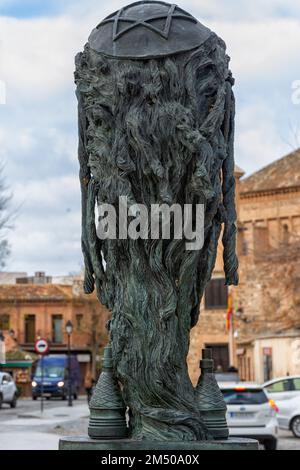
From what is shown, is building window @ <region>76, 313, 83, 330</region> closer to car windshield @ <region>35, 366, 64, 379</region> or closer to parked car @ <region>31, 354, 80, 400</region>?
parked car @ <region>31, 354, 80, 400</region>

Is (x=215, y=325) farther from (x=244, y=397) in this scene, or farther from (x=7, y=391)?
(x=244, y=397)

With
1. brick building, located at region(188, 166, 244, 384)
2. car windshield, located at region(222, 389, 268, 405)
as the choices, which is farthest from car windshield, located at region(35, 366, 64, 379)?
car windshield, located at region(222, 389, 268, 405)

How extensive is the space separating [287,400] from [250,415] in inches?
238

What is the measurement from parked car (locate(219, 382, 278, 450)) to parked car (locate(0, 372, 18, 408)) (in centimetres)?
1747

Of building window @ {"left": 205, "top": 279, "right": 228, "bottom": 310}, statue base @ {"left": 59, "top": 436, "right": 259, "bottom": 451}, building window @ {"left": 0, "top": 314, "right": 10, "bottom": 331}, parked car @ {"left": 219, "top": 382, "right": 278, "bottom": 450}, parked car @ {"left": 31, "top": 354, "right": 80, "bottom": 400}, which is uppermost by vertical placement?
building window @ {"left": 205, "top": 279, "right": 228, "bottom": 310}

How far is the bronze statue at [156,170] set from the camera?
5.83 m

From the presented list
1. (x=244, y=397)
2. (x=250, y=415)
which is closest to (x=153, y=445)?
(x=250, y=415)

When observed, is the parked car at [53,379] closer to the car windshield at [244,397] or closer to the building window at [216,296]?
the building window at [216,296]

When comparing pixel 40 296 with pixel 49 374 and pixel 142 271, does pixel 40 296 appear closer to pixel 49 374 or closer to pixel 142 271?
pixel 49 374

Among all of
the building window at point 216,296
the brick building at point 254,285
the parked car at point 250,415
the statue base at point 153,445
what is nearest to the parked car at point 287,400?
the parked car at point 250,415

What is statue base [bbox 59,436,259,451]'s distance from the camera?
5.59m

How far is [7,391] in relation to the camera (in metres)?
36.4

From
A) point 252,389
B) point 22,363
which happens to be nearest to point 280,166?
point 22,363

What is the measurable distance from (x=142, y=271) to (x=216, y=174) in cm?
74
